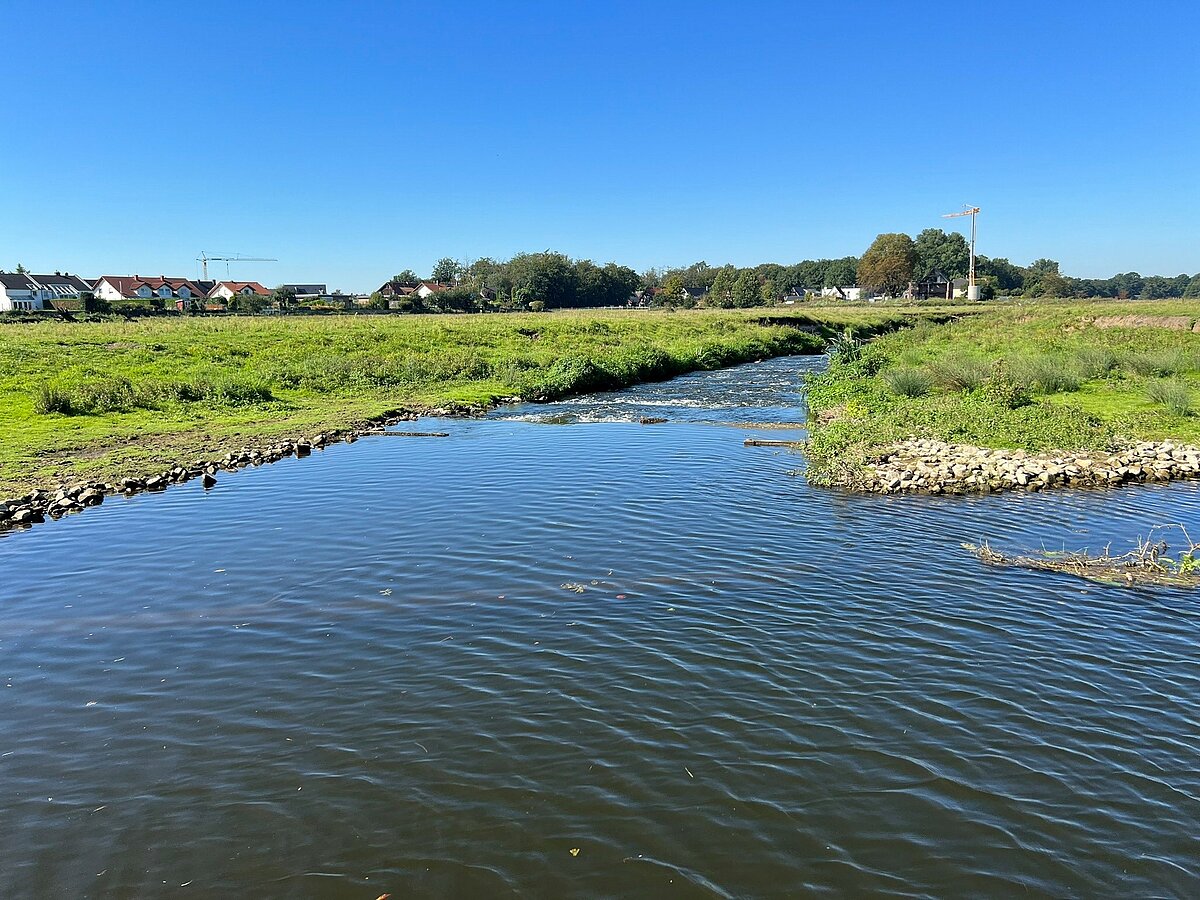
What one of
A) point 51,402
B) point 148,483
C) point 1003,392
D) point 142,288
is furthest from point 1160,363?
point 142,288

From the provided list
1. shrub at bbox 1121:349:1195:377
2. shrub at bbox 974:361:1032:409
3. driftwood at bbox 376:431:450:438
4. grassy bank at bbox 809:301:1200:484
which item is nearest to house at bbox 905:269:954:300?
grassy bank at bbox 809:301:1200:484

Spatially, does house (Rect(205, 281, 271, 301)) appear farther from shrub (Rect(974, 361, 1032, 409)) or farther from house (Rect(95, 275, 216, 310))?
shrub (Rect(974, 361, 1032, 409))

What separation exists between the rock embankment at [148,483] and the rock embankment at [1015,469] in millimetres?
15652

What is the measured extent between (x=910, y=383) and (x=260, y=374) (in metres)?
27.8

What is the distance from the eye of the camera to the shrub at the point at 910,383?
30344 millimetres

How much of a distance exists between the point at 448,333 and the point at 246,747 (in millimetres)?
49721

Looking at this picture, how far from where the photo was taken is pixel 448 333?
56.2 metres

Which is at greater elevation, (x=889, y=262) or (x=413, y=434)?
(x=889, y=262)

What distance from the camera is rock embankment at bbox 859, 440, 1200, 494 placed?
61.6 feet

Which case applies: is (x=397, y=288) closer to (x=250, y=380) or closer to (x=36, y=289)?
(x=36, y=289)

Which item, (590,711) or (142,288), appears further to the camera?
(142,288)

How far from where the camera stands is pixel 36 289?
417 ft

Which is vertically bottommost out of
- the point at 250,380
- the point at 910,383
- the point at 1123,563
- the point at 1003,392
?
the point at 1123,563

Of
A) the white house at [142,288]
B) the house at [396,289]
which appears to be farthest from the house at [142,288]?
the house at [396,289]
